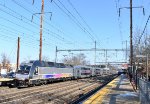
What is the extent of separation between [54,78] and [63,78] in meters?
6.98

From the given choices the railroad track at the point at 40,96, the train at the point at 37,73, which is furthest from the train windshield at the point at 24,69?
the railroad track at the point at 40,96

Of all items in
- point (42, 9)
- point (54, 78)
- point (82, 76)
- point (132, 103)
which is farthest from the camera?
point (82, 76)

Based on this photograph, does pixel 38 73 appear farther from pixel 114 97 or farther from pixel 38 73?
pixel 114 97

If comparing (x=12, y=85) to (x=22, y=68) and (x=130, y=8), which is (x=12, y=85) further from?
(x=130, y=8)

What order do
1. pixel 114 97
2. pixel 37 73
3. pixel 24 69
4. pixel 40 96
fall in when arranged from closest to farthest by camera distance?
pixel 114 97
pixel 40 96
pixel 24 69
pixel 37 73

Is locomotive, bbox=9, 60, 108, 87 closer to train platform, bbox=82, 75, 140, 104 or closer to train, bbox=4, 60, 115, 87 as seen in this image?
train, bbox=4, 60, 115, 87

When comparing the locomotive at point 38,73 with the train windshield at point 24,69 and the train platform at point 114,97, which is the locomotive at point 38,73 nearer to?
the train windshield at point 24,69

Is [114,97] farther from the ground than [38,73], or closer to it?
closer to it

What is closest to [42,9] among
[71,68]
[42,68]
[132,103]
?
[42,68]

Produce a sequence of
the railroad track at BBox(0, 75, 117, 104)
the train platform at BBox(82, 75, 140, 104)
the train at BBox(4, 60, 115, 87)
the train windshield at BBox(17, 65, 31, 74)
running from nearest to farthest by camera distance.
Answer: the train platform at BBox(82, 75, 140, 104) < the railroad track at BBox(0, 75, 117, 104) < the train at BBox(4, 60, 115, 87) < the train windshield at BBox(17, 65, 31, 74)

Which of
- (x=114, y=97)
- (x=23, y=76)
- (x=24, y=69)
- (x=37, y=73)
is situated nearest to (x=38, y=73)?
(x=37, y=73)

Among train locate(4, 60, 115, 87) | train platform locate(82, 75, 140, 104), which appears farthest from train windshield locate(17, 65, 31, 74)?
train platform locate(82, 75, 140, 104)

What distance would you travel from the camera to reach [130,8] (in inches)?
1710

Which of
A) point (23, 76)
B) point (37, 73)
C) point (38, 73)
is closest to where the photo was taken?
point (23, 76)
